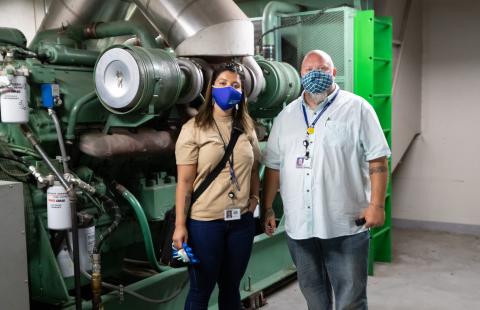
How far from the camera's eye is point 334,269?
2.37 m

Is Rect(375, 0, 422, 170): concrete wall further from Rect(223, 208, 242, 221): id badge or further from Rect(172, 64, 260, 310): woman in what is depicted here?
Rect(223, 208, 242, 221): id badge

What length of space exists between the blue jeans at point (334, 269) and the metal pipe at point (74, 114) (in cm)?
116

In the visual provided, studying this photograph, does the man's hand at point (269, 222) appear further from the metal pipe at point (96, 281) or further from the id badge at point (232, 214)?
the metal pipe at point (96, 281)

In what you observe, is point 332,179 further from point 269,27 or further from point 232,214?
point 269,27

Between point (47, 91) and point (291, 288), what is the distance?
2.26m

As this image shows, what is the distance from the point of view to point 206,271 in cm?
233

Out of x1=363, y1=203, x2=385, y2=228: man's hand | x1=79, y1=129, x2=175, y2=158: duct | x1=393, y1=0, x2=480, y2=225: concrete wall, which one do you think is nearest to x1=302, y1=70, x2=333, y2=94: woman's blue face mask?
x1=363, y1=203, x2=385, y2=228: man's hand

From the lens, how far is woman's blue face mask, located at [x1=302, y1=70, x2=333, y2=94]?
233 cm

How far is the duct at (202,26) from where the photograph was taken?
9.70 ft

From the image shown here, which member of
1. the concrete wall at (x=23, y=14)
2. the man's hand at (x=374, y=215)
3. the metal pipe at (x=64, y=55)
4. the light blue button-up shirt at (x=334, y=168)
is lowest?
the man's hand at (x=374, y=215)

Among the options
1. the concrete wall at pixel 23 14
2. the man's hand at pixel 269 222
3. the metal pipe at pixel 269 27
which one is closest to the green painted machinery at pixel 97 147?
the man's hand at pixel 269 222

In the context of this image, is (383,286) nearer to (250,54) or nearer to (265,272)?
(265,272)

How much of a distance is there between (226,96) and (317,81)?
40cm

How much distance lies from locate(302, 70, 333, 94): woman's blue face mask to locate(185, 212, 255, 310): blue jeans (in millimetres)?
623
